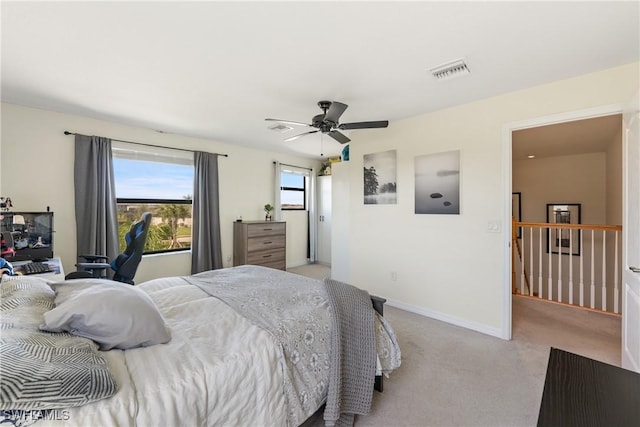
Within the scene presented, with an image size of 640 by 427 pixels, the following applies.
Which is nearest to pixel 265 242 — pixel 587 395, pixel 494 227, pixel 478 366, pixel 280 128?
pixel 280 128

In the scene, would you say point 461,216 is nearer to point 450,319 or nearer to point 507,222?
point 507,222

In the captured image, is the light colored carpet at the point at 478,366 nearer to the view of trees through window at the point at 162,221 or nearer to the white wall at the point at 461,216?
the white wall at the point at 461,216

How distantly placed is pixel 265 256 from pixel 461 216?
3320 mm

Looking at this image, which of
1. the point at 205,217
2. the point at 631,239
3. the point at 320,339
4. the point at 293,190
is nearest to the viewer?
the point at 320,339

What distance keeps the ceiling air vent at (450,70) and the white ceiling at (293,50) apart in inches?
2.3

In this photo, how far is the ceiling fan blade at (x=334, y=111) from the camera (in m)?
2.43

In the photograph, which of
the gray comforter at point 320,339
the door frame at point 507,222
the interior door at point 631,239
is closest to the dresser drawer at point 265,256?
the gray comforter at point 320,339

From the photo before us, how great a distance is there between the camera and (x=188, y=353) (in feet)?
4.06

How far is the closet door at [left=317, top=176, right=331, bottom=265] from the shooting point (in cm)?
624

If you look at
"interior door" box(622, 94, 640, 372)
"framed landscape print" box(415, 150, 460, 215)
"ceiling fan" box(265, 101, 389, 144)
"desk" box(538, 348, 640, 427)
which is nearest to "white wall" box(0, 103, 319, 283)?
"ceiling fan" box(265, 101, 389, 144)

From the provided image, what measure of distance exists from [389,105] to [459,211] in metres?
1.45

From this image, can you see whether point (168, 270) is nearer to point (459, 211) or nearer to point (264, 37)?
point (264, 37)

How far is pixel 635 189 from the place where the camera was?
6.29 feet

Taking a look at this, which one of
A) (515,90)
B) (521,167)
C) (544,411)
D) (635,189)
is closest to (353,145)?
(515,90)
